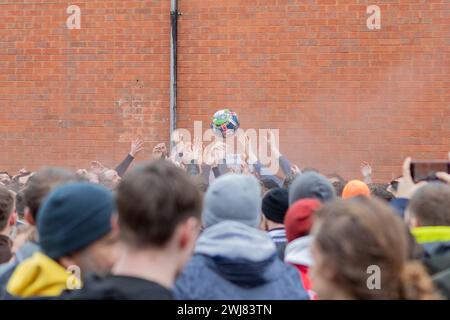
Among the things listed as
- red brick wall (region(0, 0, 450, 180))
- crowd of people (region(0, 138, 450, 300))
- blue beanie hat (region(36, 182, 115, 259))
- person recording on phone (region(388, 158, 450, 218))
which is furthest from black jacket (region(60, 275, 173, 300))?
red brick wall (region(0, 0, 450, 180))

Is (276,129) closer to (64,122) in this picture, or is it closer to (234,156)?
(234,156)

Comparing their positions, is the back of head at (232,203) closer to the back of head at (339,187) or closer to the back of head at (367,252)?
the back of head at (367,252)

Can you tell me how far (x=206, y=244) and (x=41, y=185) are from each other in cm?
100

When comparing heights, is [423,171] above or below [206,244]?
above

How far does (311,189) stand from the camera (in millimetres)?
4629

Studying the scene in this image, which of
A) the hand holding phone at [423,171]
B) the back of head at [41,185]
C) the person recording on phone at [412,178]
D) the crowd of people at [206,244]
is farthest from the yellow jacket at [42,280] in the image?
the hand holding phone at [423,171]

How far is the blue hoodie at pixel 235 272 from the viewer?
3.26 metres

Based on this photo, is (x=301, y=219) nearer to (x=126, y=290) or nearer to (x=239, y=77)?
(x=126, y=290)

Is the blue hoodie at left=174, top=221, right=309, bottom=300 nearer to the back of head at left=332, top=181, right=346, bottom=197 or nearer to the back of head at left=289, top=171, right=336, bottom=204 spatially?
the back of head at left=289, top=171, right=336, bottom=204

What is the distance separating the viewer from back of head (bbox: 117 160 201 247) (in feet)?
8.31

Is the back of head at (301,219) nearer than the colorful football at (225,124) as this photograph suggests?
Yes

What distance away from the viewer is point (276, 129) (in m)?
10.2

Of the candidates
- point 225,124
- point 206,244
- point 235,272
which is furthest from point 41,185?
point 225,124

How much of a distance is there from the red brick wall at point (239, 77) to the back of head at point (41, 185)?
6.47 m
